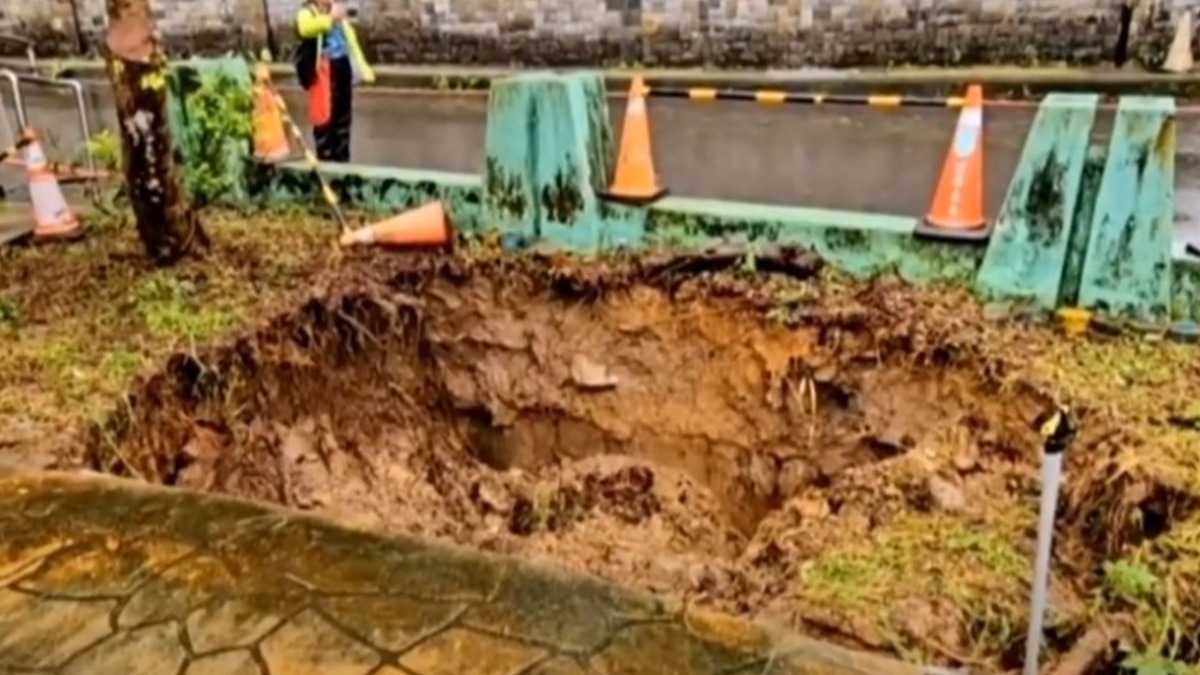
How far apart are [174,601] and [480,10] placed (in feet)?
33.9

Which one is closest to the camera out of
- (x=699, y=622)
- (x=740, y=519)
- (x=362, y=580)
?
(x=699, y=622)

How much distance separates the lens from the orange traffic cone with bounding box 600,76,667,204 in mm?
5156

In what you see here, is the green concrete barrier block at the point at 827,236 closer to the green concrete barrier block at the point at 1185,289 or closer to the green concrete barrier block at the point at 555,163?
the green concrete barrier block at the point at 555,163

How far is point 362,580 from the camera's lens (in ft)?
9.53

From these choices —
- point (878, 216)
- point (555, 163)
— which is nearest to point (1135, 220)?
point (878, 216)

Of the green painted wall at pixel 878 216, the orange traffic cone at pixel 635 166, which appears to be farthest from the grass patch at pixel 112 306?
the orange traffic cone at pixel 635 166

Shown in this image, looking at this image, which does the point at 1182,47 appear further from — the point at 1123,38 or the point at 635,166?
the point at 635,166

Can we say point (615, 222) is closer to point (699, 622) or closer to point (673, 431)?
point (673, 431)

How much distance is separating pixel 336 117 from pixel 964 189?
4.27 m

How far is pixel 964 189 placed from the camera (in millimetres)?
4711

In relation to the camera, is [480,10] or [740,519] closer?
[740,519]

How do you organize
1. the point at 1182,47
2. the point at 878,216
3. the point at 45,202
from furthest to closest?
1. the point at 1182,47
2. the point at 45,202
3. the point at 878,216

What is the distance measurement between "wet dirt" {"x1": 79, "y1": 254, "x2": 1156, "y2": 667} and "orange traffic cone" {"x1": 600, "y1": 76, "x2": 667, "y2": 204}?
436 mm

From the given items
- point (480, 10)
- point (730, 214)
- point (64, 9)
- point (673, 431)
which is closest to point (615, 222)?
point (730, 214)
